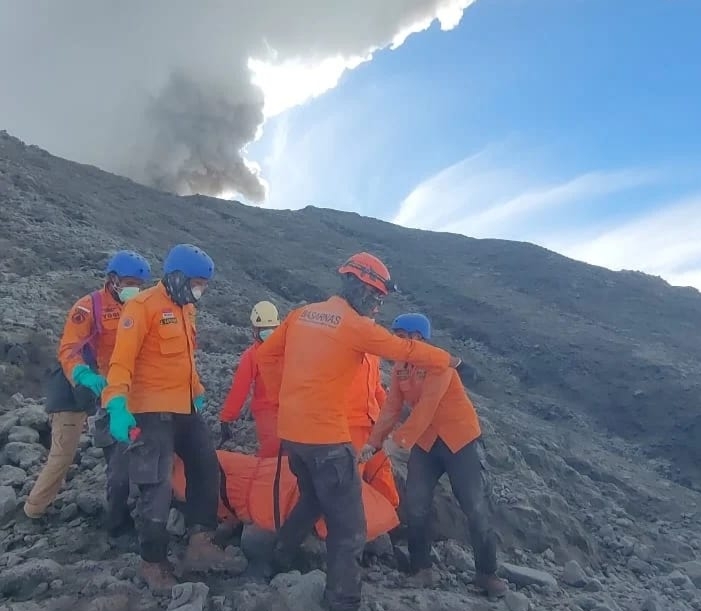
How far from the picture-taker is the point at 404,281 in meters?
23.9

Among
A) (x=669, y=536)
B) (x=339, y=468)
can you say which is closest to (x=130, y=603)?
(x=339, y=468)

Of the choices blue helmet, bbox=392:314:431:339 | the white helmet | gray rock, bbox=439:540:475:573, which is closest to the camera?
blue helmet, bbox=392:314:431:339

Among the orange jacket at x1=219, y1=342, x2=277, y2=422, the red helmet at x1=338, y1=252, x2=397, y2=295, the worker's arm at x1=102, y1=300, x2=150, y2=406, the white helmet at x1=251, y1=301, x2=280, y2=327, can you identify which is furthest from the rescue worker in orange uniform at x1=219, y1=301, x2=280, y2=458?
the red helmet at x1=338, y1=252, x2=397, y2=295

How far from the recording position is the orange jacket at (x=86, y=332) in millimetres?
4887

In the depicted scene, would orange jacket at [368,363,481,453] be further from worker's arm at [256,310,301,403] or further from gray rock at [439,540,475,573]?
gray rock at [439,540,475,573]

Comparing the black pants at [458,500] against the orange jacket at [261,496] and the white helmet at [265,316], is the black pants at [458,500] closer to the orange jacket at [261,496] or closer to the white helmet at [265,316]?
the orange jacket at [261,496]

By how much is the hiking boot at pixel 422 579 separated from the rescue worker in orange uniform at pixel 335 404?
1.01 meters

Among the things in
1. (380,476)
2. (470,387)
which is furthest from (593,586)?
(470,387)

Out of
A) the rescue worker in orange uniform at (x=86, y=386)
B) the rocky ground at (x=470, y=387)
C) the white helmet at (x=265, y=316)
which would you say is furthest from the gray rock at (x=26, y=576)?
the white helmet at (x=265, y=316)

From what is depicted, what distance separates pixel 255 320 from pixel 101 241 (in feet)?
34.7

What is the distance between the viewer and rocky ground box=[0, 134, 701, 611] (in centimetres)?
475

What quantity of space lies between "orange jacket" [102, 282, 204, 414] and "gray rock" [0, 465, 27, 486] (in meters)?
1.85

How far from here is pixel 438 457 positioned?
5176 millimetres

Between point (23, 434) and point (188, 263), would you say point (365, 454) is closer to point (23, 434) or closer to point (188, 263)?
point (188, 263)
